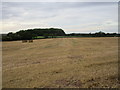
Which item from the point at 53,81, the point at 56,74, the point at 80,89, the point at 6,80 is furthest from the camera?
the point at 56,74

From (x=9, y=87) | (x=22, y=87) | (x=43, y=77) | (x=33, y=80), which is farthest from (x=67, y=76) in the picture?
(x=9, y=87)

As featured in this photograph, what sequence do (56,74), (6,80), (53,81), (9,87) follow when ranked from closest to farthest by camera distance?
(9,87) < (53,81) < (6,80) < (56,74)

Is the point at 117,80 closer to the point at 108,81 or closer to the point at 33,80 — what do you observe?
the point at 108,81

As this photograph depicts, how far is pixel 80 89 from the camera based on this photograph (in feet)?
14.5

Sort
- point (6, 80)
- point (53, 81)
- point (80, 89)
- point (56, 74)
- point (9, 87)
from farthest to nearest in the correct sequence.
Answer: point (56, 74), point (6, 80), point (53, 81), point (9, 87), point (80, 89)

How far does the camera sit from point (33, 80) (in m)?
5.34

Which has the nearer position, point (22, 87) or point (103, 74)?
point (22, 87)

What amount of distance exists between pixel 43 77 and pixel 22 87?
1.15 meters

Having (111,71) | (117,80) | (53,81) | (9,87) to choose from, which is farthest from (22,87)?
(111,71)

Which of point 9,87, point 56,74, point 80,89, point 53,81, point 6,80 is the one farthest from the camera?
point 56,74

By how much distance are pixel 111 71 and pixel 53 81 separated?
272 centimetres

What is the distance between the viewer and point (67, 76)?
5695 millimetres

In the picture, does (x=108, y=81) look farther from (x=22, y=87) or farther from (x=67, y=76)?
(x=22, y=87)

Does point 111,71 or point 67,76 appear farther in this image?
point 111,71
